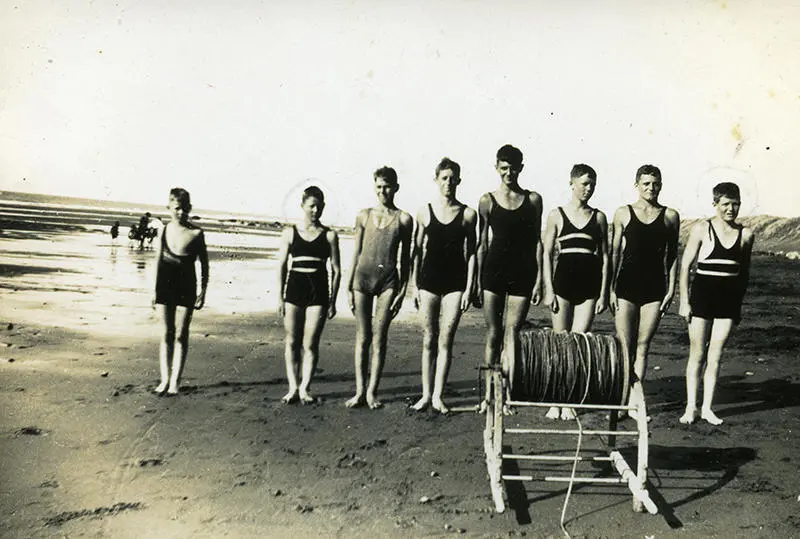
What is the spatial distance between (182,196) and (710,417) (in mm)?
5885

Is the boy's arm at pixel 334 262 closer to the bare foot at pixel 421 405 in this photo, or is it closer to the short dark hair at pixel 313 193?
the short dark hair at pixel 313 193

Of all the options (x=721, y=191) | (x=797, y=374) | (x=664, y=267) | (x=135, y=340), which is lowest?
(x=135, y=340)

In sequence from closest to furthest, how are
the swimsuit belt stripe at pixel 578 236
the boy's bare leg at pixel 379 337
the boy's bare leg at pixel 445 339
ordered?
the swimsuit belt stripe at pixel 578 236 → the boy's bare leg at pixel 445 339 → the boy's bare leg at pixel 379 337

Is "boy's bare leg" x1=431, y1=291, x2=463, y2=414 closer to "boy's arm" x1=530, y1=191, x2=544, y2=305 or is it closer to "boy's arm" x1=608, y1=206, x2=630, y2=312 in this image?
"boy's arm" x1=530, y1=191, x2=544, y2=305

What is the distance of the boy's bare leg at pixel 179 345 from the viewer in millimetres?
6789

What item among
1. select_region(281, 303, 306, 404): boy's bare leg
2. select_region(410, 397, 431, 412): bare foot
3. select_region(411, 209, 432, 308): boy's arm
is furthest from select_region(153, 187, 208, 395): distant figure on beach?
select_region(410, 397, 431, 412): bare foot

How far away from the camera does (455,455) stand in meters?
5.43

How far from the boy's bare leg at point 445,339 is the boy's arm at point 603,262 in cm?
138

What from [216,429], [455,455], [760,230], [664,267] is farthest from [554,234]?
[760,230]

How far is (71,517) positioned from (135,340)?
5582 millimetres

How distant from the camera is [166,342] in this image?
6.89 m

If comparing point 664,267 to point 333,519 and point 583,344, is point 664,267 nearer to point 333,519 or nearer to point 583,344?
point 583,344

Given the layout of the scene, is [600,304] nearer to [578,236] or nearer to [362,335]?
[578,236]

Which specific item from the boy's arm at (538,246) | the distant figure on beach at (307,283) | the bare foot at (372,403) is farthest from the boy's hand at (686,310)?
the distant figure on beach at (307,283)
